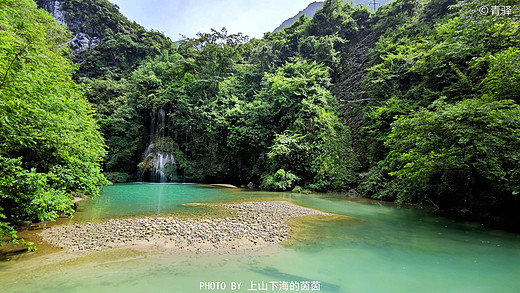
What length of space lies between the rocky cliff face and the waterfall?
19967mm

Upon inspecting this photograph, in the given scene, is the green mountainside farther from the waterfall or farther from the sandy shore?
the sandy shore

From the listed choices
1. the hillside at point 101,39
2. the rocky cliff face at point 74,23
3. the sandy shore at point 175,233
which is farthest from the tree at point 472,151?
the rocky cliff face at point 74,23

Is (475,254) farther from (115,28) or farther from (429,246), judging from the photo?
(115,28)

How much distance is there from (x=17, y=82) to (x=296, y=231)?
6.83 meters

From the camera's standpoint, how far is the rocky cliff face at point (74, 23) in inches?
1300

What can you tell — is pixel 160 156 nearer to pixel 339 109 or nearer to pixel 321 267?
pixel 339 109

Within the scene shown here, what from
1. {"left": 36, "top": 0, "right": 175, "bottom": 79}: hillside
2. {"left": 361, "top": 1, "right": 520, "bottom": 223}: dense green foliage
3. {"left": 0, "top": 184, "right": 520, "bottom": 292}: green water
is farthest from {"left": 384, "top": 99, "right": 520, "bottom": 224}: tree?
{"left": 36, "top": 0, "right": 175, "bottom": 79}: hillside

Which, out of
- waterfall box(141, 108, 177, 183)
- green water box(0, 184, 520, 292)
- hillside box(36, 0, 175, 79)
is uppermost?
hillside box(36, 0, 175, 79)

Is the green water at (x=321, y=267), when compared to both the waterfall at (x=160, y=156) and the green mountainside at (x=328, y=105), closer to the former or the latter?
the green mountainside at (x=328, y=105)

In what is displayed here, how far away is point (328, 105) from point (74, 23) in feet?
125

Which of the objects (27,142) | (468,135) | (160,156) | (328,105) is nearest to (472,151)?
(468,135)

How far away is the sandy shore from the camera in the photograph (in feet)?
17.5

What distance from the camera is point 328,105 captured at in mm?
19906

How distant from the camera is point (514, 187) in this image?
19.9ft
